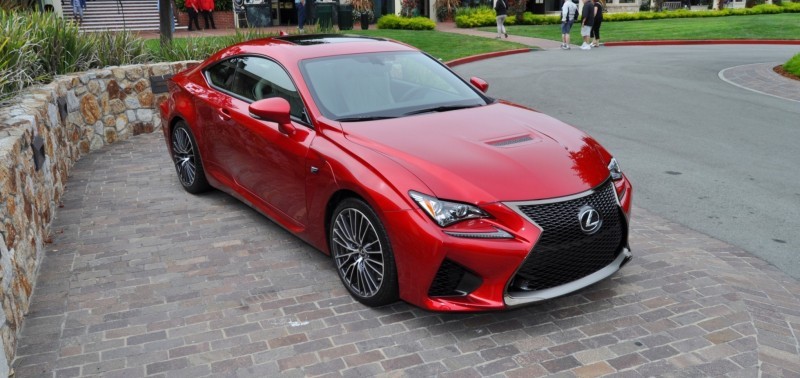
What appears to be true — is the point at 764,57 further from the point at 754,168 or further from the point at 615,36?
the point at 754,168

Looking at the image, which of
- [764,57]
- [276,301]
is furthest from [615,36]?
[276,301]

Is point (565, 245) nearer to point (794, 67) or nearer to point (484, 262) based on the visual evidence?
point (484, 262)

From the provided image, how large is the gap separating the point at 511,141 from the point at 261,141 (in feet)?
6.77

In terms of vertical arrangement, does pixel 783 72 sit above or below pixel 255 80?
below

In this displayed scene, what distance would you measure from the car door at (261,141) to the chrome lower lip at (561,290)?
5.96 ft

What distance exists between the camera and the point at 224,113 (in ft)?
20.4

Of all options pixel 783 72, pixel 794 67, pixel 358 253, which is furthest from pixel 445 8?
pixel 358 253

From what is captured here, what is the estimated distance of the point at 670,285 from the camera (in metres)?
5.09

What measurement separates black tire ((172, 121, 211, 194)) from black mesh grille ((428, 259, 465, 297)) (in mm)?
3561

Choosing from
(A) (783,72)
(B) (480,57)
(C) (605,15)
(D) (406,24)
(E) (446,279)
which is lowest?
(E) (446,279)

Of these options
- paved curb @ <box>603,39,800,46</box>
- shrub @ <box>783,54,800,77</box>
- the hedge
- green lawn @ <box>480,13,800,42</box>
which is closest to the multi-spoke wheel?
shrub @ <box>783,54,800,77</box>

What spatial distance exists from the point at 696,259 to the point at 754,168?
350cm

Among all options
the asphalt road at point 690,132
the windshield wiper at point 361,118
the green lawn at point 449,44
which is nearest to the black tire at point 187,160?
the windshield wiper at point 361,118

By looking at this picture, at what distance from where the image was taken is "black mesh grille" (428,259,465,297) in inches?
165
